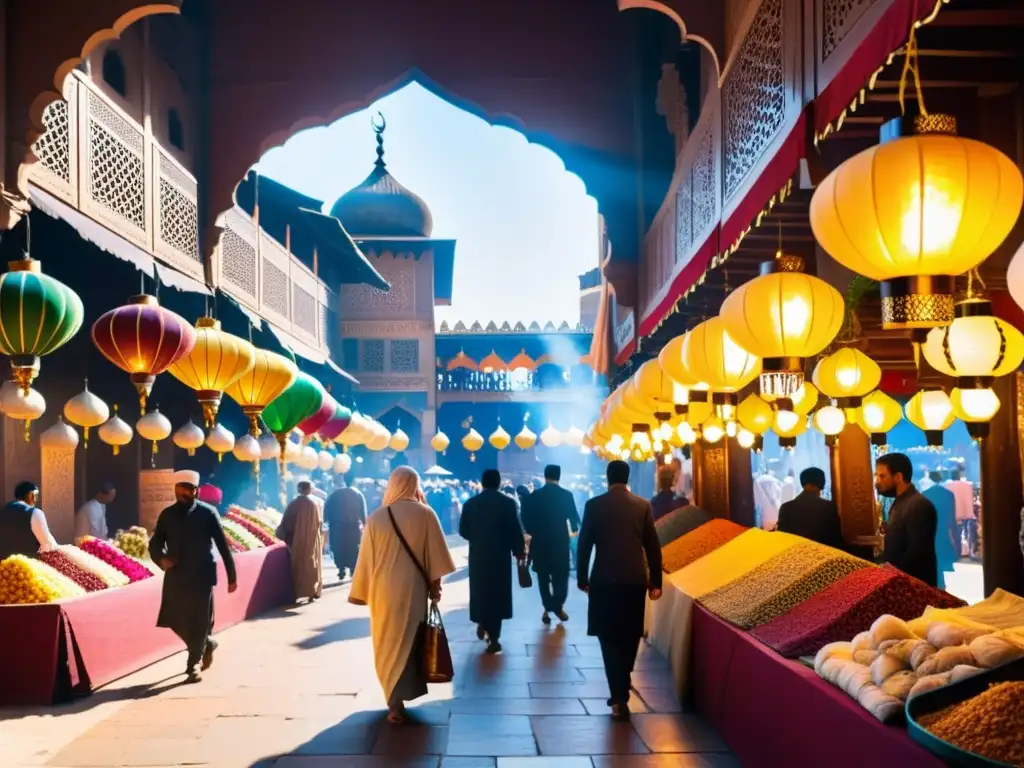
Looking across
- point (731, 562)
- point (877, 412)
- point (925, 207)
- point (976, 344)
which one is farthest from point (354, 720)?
point (877, 412)

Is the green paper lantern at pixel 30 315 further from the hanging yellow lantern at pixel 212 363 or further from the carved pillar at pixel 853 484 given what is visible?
the carved pillar at pixel 853 484

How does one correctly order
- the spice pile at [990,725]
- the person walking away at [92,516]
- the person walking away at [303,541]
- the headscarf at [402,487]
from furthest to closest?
the person walking away at [303,541], the person walking away at [92,516], the headscarf at [402,487], the spice pile at [990,725]

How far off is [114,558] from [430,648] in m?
3.30

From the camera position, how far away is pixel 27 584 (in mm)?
6598

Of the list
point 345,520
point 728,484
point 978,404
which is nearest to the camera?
point 978,404

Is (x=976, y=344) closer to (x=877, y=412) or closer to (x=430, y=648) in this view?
(x=430, y=648)

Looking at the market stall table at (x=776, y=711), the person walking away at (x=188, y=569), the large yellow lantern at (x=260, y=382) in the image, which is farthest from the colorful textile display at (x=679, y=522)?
the person walking away at (x=188, y=569)

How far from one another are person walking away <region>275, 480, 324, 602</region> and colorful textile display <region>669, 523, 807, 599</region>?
5875mm

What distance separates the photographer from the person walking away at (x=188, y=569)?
7.34 m

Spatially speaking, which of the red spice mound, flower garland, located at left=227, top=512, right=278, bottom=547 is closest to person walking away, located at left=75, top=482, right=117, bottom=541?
flower garland, located at left=227, top=512, right=278, bottom=547

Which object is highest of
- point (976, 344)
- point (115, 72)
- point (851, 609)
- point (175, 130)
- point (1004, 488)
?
point (115, 72)

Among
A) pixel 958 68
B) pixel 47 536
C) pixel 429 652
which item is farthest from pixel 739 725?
pixel 47 536

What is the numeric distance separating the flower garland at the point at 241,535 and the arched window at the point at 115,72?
4.60 meters

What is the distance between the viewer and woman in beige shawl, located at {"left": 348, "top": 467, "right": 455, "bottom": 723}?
242 inches
